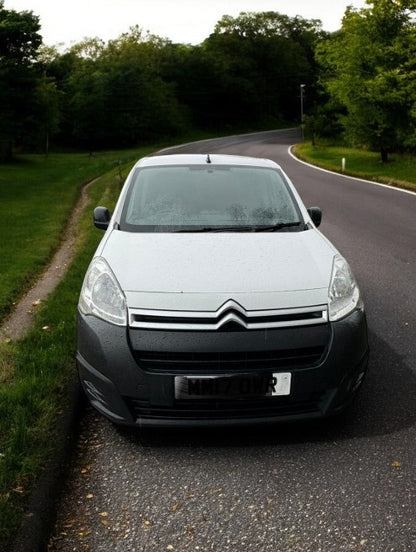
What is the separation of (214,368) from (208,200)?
1.95 metres

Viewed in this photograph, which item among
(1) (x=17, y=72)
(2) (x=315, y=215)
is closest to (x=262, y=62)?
(1) (x=17, y=72)

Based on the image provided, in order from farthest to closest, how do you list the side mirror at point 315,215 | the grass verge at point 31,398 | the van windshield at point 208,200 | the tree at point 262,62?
1. the tree at point 262,62
2. the side mirror at point 315,215
3. the van windshield at point 208,200
4. the grass verge at point 31,398

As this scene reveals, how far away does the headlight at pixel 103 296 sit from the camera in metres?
3.52

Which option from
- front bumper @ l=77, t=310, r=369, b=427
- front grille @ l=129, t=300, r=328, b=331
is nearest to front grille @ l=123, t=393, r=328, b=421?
front bumper @ l=77, t=310, r=369, b=427

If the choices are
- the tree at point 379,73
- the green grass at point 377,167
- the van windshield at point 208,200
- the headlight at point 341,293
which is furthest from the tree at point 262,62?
the headlight at point 341,293

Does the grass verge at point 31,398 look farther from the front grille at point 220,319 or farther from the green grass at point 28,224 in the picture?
the green grass at point 28,224

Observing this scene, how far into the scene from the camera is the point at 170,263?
3.88 m

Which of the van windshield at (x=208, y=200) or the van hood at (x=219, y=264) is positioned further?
the van windshield at (x=208, y=200)

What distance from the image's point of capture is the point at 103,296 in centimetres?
367

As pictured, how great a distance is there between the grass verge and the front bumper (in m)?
0.44

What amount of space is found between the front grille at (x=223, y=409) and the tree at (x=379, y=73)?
27.2 meters

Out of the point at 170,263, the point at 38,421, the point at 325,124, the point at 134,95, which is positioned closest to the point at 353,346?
the point at 170,263

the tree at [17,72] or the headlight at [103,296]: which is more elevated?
the tree at [17,72]

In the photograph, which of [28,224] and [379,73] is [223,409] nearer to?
[28,224]
